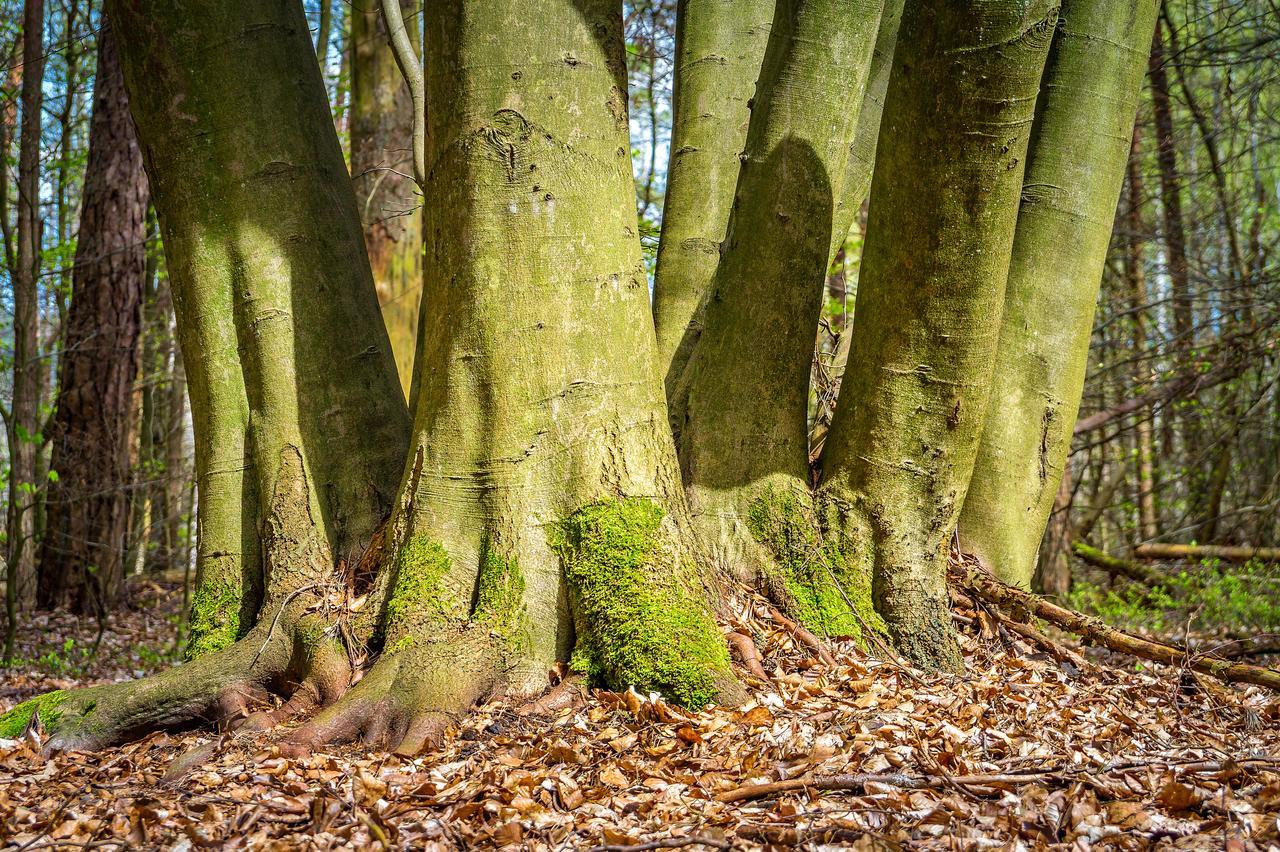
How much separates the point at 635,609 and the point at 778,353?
125 centimetres

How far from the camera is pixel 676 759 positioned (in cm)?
255

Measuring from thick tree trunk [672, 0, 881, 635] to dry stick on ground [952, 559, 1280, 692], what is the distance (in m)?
0.76

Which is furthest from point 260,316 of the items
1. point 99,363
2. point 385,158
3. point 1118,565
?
point 1118,565

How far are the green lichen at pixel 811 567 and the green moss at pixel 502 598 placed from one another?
3.37 ft

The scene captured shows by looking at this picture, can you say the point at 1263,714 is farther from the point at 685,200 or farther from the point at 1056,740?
the point at 685,200

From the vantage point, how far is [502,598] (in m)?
3.05

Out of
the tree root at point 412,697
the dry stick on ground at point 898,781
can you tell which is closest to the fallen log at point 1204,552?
the dry stick on ground at point 898,781

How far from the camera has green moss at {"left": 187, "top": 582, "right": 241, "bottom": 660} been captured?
11.5ft

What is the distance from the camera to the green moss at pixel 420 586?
10.0 ft

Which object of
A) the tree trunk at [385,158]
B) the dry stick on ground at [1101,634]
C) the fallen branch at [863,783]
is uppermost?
the tree trunk at [385,158]

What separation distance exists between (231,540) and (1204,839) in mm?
3379

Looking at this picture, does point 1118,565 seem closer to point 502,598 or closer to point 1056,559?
point 1056,559

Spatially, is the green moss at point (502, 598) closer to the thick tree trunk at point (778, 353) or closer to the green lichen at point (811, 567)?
the thick tree trunk at point (778, 353)

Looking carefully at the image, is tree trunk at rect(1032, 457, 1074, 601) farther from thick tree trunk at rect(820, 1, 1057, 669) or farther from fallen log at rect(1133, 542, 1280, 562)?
thick tree trunk at rect(820, 1, 1057, 669)
